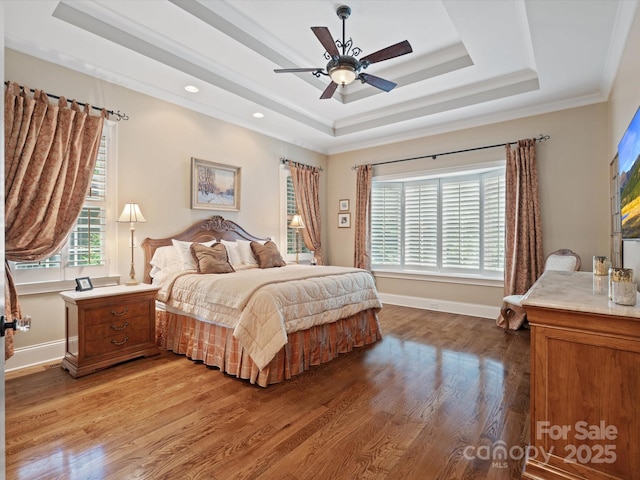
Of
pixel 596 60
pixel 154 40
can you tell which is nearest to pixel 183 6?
pixel 154 40

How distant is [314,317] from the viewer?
3152 millimetres

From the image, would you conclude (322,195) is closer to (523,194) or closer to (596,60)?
(523,194)

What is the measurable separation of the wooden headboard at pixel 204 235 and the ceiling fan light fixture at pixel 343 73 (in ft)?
8.49

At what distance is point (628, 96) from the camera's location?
2736mm

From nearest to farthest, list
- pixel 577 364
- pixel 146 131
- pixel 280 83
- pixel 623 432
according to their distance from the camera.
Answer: pixel 623 432 → pixel 577 364 → pixel 146 131 → pixel 280 83

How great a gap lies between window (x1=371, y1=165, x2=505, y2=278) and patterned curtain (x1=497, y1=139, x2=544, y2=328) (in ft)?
1.02

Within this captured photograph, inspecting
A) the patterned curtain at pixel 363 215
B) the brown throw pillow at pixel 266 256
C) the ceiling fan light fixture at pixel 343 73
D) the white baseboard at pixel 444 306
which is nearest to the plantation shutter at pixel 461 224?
the white baseboard at pixel 444 306

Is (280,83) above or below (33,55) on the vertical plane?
above

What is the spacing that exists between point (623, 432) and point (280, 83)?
4348 millimetres

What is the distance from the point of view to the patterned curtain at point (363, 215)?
607cm

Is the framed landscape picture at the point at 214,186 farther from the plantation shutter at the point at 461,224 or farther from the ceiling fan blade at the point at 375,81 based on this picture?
the plantation shutter at the point at 461,224

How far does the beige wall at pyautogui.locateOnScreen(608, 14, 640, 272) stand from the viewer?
2412 mm

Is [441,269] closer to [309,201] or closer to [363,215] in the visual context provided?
[363,215]

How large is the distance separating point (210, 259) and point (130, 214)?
95 centimetres
